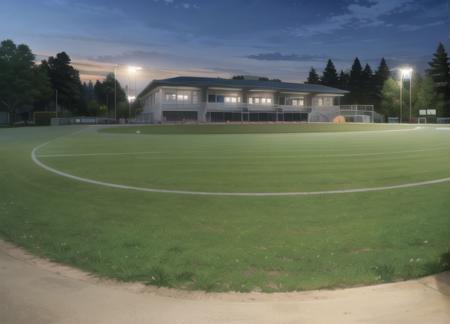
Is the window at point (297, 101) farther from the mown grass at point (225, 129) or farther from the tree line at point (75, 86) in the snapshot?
the mown grass at point (225, 129)

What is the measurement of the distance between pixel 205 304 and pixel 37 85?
93.3m

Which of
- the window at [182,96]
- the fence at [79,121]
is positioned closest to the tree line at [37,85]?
the fence at [79,121]

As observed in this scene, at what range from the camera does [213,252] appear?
5.76 m

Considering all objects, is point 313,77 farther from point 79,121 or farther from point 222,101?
point 79,121

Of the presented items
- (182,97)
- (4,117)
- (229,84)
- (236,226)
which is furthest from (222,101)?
(236,226)

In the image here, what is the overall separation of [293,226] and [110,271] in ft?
10.4

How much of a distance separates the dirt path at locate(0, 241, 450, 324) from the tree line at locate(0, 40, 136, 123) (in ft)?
279

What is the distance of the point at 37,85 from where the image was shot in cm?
8794

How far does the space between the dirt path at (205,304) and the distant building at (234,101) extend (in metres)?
73.0

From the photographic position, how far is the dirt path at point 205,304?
3.89 m

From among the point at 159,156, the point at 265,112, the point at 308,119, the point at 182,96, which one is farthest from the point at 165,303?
the point at 308,119

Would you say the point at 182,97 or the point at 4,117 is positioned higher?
the point at 182,97

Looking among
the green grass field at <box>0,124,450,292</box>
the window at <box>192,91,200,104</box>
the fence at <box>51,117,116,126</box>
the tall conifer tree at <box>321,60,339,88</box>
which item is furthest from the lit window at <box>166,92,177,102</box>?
the tall conifer tree at <box>321,60,339,88</box>

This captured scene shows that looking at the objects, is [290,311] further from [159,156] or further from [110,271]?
[159,156]
